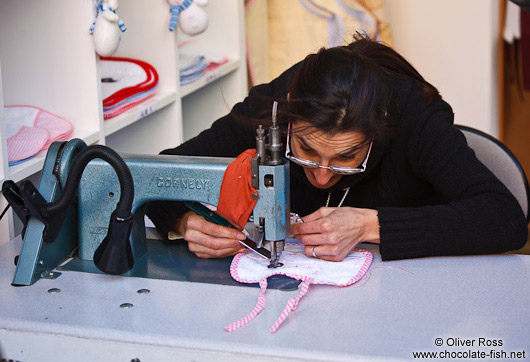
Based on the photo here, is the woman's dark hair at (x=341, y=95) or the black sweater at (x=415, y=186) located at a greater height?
the woman's dark hair at (x=341, y=95)

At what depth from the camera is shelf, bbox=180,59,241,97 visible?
208 cm

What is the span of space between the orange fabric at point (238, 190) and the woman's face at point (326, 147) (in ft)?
0.51

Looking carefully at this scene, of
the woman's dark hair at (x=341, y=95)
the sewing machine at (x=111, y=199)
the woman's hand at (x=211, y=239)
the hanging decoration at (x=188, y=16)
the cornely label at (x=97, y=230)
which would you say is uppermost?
the hanging decoration at (x=188, y=16)

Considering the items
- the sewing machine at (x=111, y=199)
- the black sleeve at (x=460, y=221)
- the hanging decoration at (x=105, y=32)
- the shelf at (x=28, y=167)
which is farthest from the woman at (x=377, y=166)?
the hanging decoration at (x=105, y=32)

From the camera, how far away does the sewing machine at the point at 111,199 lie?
1118 millimetres

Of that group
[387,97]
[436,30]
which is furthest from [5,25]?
[436,30]

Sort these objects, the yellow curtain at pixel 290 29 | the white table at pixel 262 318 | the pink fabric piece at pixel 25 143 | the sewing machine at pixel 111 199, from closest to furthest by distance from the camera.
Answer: the white table at pixel 262 318 < the sewing machine at pixel 111 199 < the pink fabric piece at pixel 25 143 < the yellow curtain at pixel 290 29

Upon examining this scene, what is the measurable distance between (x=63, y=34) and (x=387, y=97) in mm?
707

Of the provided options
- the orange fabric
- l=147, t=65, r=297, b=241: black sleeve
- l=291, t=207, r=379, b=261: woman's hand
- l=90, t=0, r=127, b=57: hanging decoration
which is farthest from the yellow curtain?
the orange fabric

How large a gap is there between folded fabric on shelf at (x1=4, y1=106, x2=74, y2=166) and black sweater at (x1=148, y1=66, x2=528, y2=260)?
9.6 inches

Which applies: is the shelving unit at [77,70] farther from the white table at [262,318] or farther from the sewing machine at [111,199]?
the white table at [262,318]

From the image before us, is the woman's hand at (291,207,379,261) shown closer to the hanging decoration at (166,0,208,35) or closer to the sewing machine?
the sewing machine

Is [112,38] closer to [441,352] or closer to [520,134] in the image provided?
[441,352]

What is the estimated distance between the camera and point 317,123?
1.26 m
